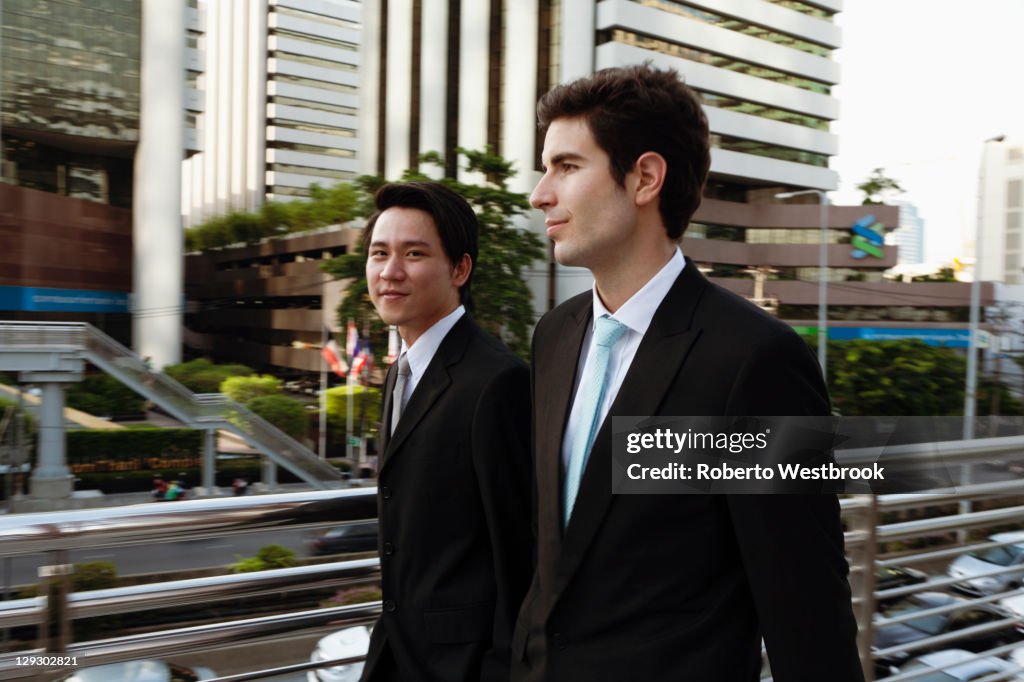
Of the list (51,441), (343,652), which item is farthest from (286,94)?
(343,652)

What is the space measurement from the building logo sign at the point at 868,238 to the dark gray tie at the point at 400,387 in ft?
147

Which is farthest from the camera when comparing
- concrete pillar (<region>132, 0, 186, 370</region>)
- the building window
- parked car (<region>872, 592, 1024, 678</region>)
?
the building window

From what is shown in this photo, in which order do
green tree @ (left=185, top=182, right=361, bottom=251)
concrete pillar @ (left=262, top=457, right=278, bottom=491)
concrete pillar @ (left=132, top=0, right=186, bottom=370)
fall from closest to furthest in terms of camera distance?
concrete pillar @ (left=262, top=457, right=278, bottom=491)
concrete pillar @ (left=132, top=0, right=186, bottom=370)
green tree @ (left=185, top=182, right=361, bottom=251)

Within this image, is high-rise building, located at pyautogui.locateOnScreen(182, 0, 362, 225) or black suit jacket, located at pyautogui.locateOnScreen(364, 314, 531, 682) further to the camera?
→ high-rise building, located at pyautogui.locateOnScreen(182, 0, 362, 225)

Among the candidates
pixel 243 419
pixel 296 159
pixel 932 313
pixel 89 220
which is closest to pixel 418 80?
pixel 89 220

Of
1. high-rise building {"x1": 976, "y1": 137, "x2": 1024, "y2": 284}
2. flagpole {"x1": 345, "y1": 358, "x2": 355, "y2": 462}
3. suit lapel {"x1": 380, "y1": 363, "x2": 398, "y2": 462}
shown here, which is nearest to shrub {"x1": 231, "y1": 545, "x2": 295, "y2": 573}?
suit lapel {"x1": 380, "y1": 363, "x2": 398, "y2": 462}

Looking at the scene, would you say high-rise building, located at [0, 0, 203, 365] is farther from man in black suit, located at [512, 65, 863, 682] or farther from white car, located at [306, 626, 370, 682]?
man in black suit, located at [512, 65, 863, 682]

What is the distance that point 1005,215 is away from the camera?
296ft

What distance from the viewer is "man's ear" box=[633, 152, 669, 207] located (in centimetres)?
150

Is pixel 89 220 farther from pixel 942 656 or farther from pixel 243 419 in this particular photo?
pixel 942 656

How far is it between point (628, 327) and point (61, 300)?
3626 cm

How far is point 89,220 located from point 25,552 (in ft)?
121

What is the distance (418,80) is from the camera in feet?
140

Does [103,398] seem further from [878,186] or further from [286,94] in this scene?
[286,94]
